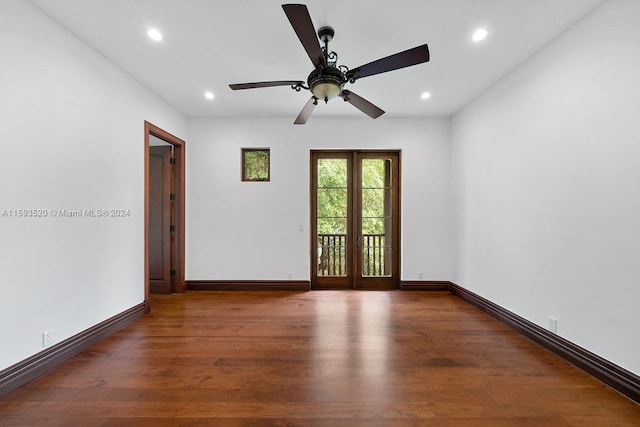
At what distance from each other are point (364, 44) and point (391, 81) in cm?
85

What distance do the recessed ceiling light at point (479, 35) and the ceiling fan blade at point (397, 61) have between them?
3.08 ft

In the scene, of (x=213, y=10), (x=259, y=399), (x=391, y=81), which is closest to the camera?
(x=259, y=399)

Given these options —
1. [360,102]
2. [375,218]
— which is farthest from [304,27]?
[375,218]

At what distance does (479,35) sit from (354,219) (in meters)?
2.95

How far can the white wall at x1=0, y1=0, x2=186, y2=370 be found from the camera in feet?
6.56

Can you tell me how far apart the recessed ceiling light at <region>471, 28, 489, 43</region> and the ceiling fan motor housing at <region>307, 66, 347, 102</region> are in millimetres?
1300

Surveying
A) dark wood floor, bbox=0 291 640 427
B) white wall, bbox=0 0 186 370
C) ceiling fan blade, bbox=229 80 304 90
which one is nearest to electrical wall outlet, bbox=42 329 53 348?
white wall, bbox=0 0 186 370

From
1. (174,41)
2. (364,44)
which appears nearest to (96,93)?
(174,41)

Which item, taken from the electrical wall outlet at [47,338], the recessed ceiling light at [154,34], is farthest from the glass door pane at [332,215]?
the electrical wall outlet at [47,338]

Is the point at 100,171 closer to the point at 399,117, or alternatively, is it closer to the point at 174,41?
the point at 174,41

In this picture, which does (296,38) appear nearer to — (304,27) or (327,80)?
(327,80)

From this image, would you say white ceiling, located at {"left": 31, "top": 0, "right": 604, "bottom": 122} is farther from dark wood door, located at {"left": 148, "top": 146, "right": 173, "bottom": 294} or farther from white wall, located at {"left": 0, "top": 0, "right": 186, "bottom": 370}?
dark wood door, located at {"left": 148, "top": 146, "right": 173, "bottom": 294}

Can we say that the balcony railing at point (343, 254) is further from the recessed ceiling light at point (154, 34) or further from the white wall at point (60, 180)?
the recessed ceiling light at point (154, 34)

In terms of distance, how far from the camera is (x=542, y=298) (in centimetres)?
270
